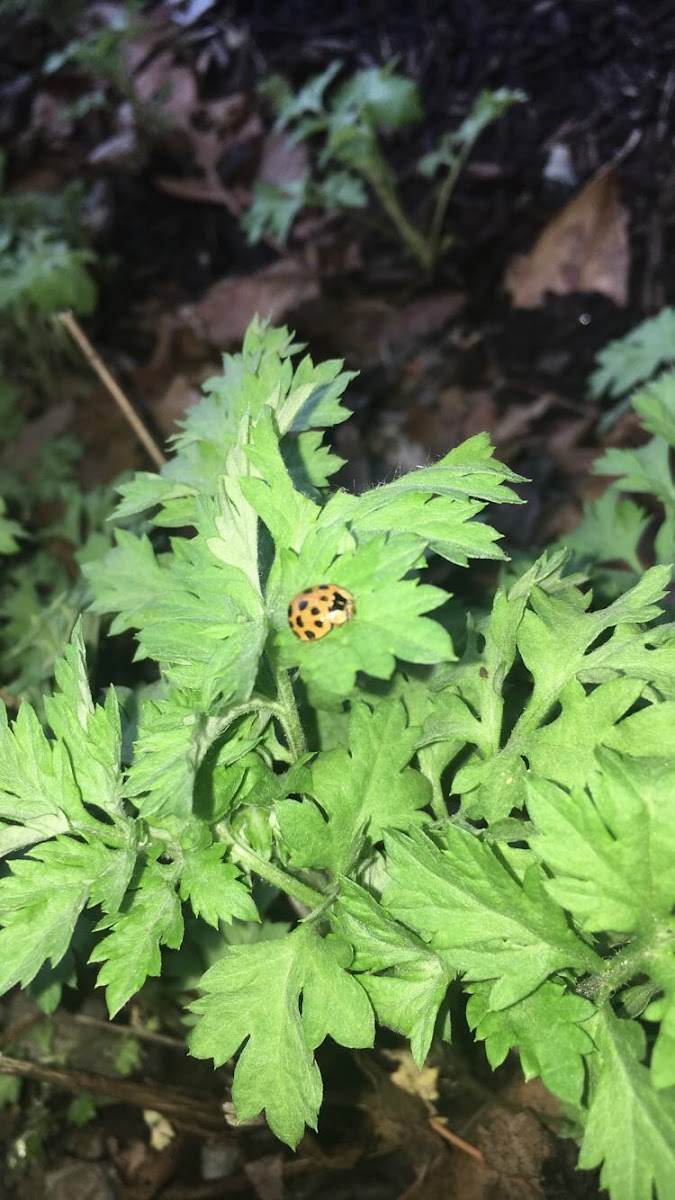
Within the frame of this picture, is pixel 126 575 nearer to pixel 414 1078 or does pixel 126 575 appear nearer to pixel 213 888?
pixel 213 888

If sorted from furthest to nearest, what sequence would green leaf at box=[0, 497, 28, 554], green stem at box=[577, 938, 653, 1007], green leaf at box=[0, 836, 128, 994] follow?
green leaf at box=[0, 497, 28, 554], green leaf at box=[0, 836, 128, 994], green stem at box=[577, 938, 653, 1007]

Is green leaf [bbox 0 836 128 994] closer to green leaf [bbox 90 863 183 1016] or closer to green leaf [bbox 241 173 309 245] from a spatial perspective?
green leaf [bbox 90 863 183 1016]

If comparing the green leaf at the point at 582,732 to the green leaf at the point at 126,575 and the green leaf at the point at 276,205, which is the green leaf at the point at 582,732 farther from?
the green leaf at the point at 276,205

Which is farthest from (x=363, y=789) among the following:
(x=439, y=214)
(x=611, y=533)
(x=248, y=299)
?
(x=439, y=214)

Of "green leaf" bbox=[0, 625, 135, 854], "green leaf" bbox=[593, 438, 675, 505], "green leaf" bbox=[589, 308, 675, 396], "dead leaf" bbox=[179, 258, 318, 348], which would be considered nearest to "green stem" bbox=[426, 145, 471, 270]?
"dead leaf" bbox=[179, 258, 318, 348]

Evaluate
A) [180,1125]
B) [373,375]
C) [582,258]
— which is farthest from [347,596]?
[582,258]

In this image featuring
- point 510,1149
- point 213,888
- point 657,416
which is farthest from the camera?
point 657,416

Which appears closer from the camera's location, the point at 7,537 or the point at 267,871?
the point at 267,871
